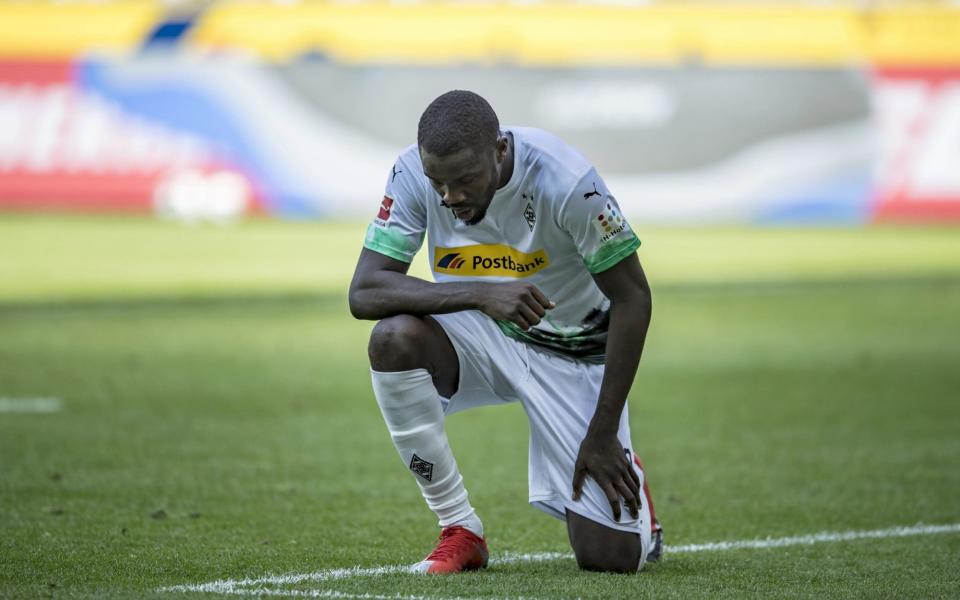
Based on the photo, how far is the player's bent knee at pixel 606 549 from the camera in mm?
5035

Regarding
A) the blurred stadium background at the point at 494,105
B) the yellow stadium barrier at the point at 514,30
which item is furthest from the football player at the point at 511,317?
the yellow stadium barrier at the point at 514,30

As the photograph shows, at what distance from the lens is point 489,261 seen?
17.3 feet

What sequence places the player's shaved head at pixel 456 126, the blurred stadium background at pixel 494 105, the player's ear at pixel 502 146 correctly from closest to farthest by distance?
the player's shaved head at pixel 456 126 → the player's ear at pixel 502 146 → the blurred stadium background at pixel 494 105

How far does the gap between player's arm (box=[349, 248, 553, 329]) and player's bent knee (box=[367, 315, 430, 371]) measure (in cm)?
5

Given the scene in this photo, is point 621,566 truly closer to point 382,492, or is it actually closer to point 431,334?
point 431,334

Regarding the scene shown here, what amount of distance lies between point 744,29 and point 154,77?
495 inches

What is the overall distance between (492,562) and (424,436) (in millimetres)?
534

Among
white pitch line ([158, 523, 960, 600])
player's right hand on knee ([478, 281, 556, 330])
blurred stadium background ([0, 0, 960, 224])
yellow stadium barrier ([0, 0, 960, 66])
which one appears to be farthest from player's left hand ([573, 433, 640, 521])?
yellow stadium barrier ([0, 0, 960, 66])

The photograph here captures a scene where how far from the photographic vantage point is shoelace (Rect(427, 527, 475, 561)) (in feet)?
16.2

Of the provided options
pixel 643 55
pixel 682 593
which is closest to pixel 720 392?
pixel 682 593

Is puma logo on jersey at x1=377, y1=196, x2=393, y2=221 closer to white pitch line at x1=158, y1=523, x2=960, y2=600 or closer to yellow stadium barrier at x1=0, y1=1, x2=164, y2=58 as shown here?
white pitch line at x1=158, y1=523, x2=960, y2=600

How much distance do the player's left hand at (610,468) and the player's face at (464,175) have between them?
923 mm

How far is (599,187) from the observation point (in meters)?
4.95

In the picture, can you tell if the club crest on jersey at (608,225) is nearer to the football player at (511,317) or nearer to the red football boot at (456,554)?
the football player at (511,317)
